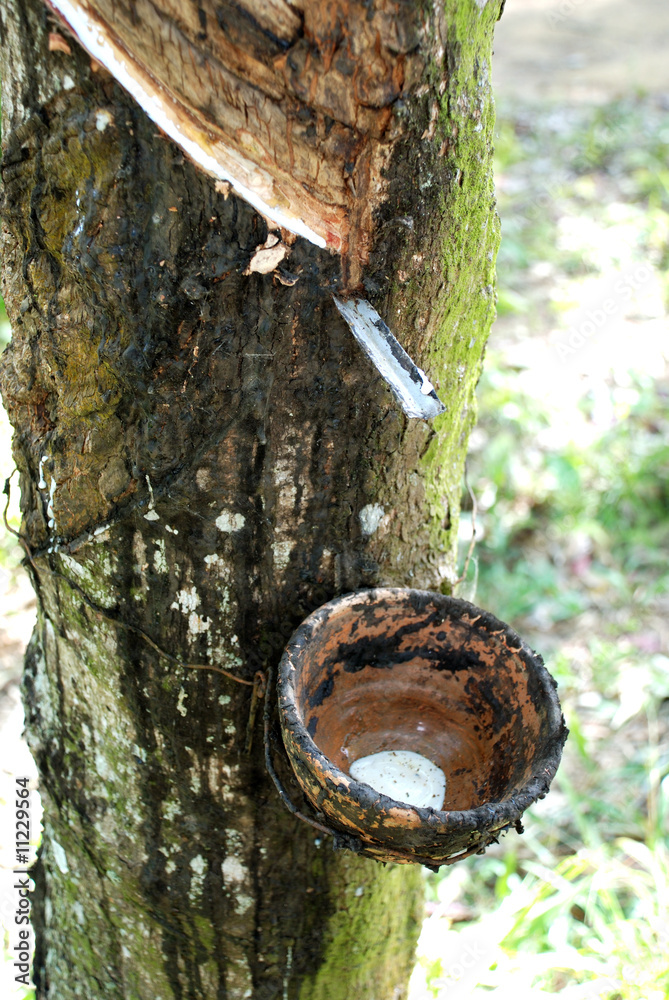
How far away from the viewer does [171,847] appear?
1429mm

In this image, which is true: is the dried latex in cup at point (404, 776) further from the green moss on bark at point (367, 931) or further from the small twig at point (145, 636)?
the small twig at point (145, 636)

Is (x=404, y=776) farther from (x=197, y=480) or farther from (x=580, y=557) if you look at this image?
(x=580, y=557)

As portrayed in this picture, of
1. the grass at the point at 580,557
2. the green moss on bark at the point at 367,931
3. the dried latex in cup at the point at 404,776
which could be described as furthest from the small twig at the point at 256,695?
the grass at the point at 580,557

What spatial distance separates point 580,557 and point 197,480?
2953mm

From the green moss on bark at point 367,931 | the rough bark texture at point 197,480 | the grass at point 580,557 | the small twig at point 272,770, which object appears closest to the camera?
the rough bark texture at point 197,480

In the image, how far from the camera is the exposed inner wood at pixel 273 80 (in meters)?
0.92

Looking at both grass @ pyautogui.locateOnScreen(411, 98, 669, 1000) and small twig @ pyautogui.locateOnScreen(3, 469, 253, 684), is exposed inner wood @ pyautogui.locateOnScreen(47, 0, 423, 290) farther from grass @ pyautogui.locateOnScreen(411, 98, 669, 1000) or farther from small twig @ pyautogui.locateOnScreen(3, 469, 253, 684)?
grass @ pyautogui.locateOnScreen(411, 98, 669, 1000)

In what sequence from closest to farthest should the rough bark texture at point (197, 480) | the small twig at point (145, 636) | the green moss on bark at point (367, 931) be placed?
the rough bark texture at point (197, 480) → the small twig at point (145, 636) → the green moss on bark at point (367, 931)

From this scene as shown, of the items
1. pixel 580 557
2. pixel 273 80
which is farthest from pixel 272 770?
pixel 580 557

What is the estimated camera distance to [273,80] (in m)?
0.95

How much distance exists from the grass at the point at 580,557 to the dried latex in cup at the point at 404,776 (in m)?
0.49

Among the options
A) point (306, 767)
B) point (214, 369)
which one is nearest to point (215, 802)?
point (306, 767)

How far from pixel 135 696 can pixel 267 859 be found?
41 cm

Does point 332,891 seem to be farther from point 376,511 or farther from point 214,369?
point 214,369
